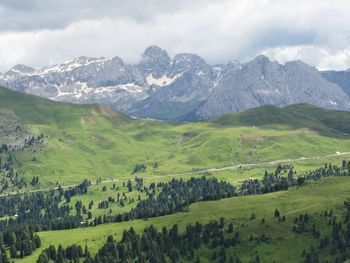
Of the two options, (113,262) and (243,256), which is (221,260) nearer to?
(243,256)

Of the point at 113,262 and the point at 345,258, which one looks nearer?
the point at 345,258

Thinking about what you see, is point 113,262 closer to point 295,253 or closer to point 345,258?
point 295,253

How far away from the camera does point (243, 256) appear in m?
199

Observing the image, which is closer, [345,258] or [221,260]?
[345,258]

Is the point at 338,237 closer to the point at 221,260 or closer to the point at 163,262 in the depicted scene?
the point at 221,260

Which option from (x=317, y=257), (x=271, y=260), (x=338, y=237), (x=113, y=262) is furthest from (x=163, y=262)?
(x=338, y=237)

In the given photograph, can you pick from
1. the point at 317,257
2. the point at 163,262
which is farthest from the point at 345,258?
the point at 163,262

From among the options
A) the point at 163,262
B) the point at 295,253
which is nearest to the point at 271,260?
the point at 295,253

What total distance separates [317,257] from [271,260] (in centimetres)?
2027

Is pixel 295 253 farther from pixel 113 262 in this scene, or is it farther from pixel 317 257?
pixel 113 262

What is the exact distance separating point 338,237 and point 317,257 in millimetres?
17549

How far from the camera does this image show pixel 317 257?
623ft

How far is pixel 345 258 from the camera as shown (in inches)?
7283

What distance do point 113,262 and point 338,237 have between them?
106667 mm
